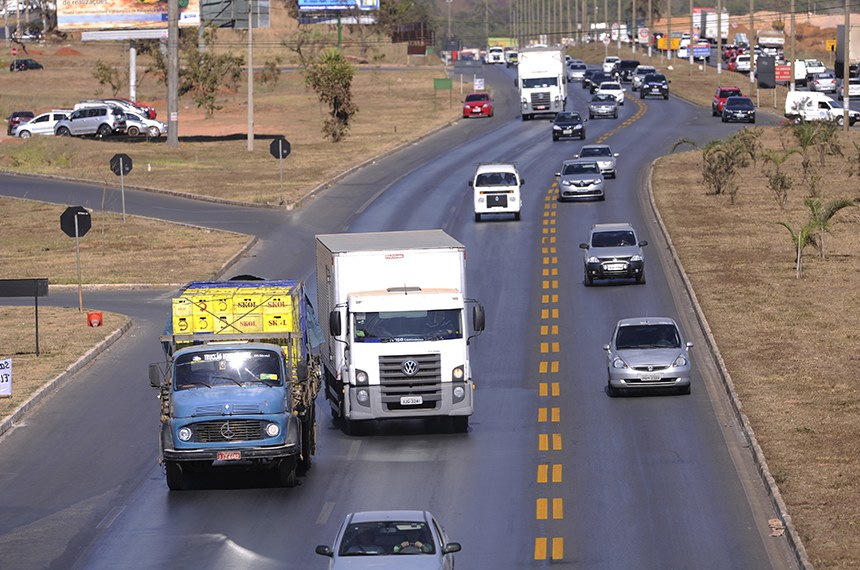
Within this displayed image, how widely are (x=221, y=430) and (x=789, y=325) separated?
2154 centimetres

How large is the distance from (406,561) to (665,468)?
1117 cm

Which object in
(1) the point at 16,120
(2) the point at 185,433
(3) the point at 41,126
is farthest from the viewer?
(1) the point at 16,120

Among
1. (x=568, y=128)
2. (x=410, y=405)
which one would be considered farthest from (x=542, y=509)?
(x=568, y=128)

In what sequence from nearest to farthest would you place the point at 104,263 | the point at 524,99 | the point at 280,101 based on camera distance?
the point at 104,263 → the point at 524,99 → the point at 280,101

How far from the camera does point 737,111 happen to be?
3903 inches

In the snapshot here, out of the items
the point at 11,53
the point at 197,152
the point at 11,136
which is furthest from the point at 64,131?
the point at 11,53

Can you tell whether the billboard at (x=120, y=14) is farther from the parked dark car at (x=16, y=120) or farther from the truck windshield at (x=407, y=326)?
the truck windshield at (x=407, y=326)

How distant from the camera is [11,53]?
161875mm

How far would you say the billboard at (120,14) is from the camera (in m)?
105

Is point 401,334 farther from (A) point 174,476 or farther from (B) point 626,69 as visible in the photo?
(B) point 626,69

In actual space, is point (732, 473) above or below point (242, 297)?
below

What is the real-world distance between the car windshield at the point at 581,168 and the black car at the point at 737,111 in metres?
32.5

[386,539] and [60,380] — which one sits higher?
[386,539]

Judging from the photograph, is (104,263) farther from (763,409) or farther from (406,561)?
(406,561)
